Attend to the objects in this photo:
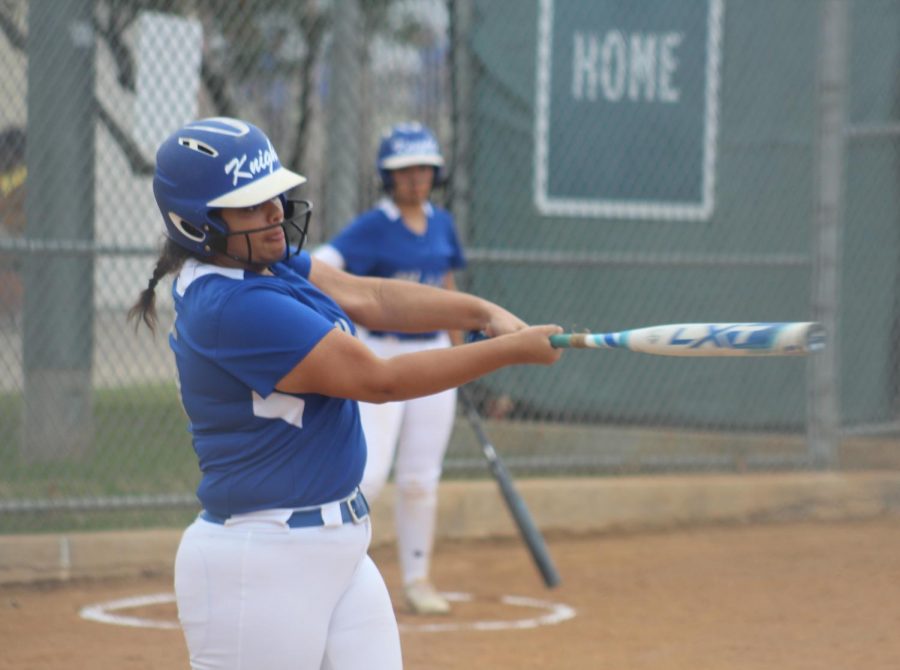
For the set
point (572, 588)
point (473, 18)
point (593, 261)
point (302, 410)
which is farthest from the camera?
point (473, 18)

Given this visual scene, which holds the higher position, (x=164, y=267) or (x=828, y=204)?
(x=164, y=267)

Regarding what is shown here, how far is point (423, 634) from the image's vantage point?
5.77 metres

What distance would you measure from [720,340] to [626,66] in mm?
6253

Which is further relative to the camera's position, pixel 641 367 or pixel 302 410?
pixel 641 367

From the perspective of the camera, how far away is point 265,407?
3.05 metres

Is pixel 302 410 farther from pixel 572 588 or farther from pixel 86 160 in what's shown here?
pixel 86 160

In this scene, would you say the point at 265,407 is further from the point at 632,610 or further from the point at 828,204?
the point at 828,204

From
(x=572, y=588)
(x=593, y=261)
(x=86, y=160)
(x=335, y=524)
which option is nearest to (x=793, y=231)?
(x=593, y=261)

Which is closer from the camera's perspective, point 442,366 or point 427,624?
point 442,366

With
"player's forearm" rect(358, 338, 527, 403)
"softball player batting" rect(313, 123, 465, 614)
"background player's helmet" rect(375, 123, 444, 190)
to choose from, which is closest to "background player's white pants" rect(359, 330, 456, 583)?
"softball player batting" rect(313, 123, 465, 614)

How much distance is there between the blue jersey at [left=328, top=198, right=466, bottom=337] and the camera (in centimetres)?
621

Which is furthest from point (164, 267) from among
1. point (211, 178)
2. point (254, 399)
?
point (254, 399)

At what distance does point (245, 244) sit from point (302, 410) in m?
0.38

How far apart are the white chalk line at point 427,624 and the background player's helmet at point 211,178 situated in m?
3.10
